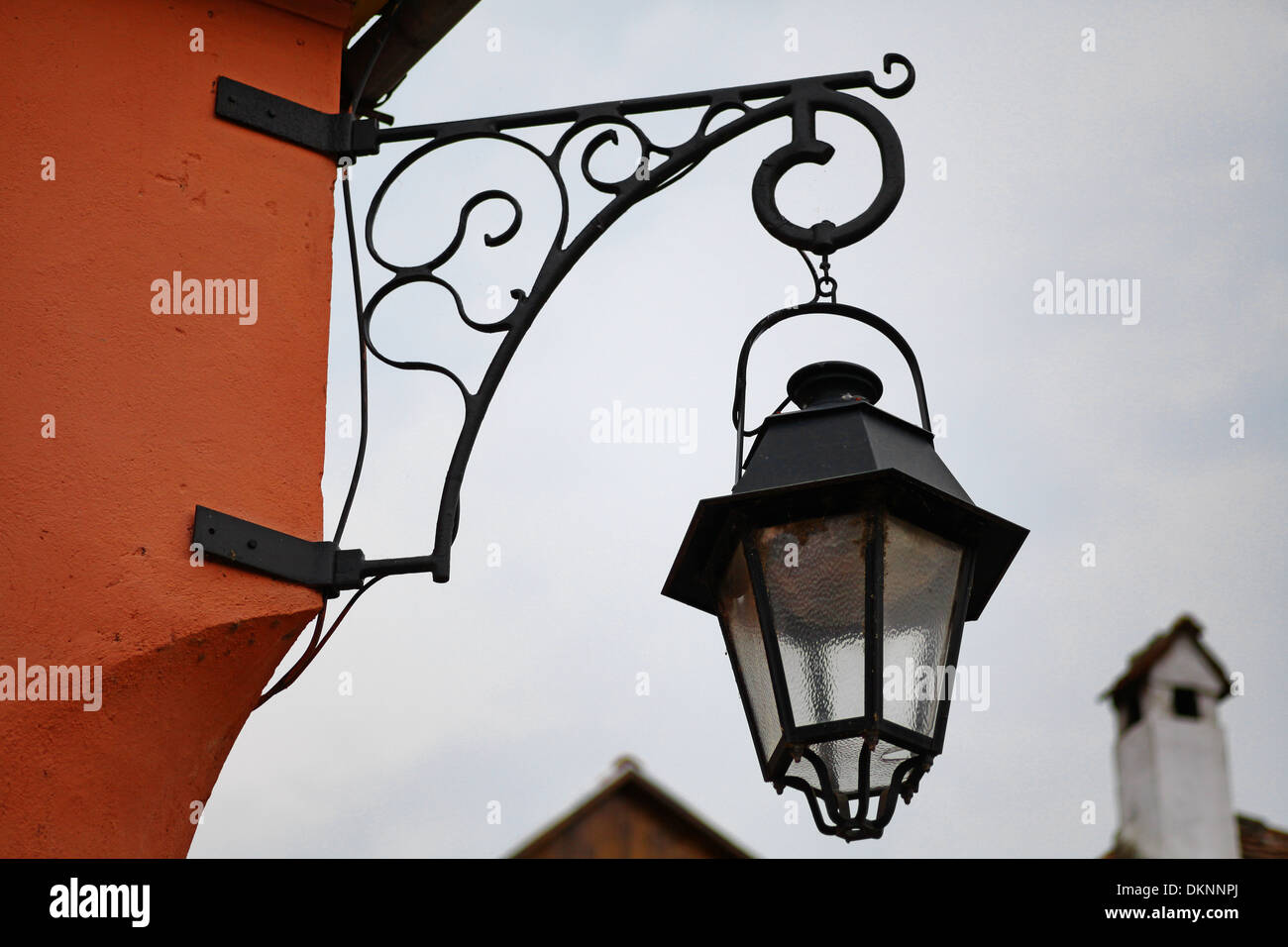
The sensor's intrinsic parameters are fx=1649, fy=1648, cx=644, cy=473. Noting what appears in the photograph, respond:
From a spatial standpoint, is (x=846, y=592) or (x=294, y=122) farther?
(x=294, y=122)

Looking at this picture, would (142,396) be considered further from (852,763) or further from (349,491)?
(852,763)

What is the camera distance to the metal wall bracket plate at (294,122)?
3.79 metres

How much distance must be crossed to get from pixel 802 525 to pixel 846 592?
0.16 m

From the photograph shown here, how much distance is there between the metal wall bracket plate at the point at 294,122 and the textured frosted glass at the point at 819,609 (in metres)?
1.52

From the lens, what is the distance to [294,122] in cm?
388

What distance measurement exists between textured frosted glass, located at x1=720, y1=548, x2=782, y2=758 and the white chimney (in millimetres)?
3327

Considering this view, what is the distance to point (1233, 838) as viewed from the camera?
7.57m

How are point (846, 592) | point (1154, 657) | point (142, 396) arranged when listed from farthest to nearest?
point (1154, 657) < point (142, 396) < point (846, 592)

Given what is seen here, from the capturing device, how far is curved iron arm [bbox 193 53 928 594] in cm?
344

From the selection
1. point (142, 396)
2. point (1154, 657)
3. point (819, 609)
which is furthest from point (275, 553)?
point (1154, 657)

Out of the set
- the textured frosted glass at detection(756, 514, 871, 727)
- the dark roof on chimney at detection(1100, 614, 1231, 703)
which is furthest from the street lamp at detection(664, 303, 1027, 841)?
the dark roof on chimney at detection(1100, 614, 1231, 703)

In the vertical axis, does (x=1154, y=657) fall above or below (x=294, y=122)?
below
